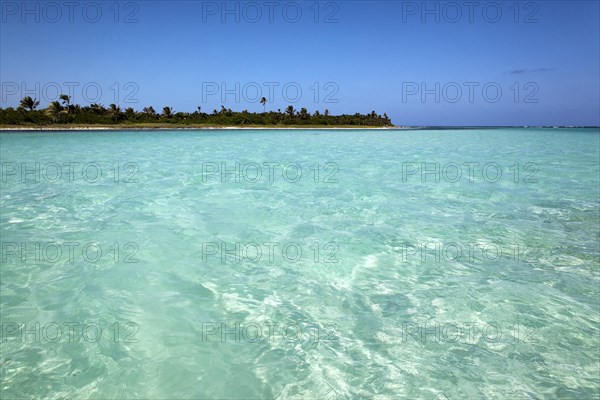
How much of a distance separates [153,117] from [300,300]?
118372 millimetres

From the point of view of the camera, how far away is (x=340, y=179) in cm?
1574

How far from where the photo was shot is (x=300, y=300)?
5000 mm

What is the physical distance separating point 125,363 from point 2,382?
3.37 ft

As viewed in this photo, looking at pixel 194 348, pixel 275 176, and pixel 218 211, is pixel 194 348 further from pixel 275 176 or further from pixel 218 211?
pixel 275 176

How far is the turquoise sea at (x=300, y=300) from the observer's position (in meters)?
3.44

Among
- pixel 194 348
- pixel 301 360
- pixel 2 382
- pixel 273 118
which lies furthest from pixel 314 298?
pixel 273 118

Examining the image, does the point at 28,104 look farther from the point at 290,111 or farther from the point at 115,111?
the point at 290,111

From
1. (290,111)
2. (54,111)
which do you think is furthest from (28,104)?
(290,111)

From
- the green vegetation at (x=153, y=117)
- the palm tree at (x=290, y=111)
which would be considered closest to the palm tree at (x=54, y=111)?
the green vegetation at (x=153, y=117)

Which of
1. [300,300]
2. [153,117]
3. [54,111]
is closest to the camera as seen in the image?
[300,300]

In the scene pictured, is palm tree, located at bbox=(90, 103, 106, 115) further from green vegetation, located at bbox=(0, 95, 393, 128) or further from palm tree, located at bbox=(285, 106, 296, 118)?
palm tree, located at bbox=(285, 106, 296, 118)

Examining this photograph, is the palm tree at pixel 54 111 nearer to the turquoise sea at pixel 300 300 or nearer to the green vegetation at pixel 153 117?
the green vegetation at pixel 153 117

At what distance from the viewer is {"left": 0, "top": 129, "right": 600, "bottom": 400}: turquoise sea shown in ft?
11.3

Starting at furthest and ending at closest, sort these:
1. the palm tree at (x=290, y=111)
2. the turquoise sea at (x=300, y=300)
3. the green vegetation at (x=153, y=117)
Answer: the palm tree at (x=290, y=111), the green vegetation at (x=153, y=117), the turquoise sea at (x=300, y=300)
